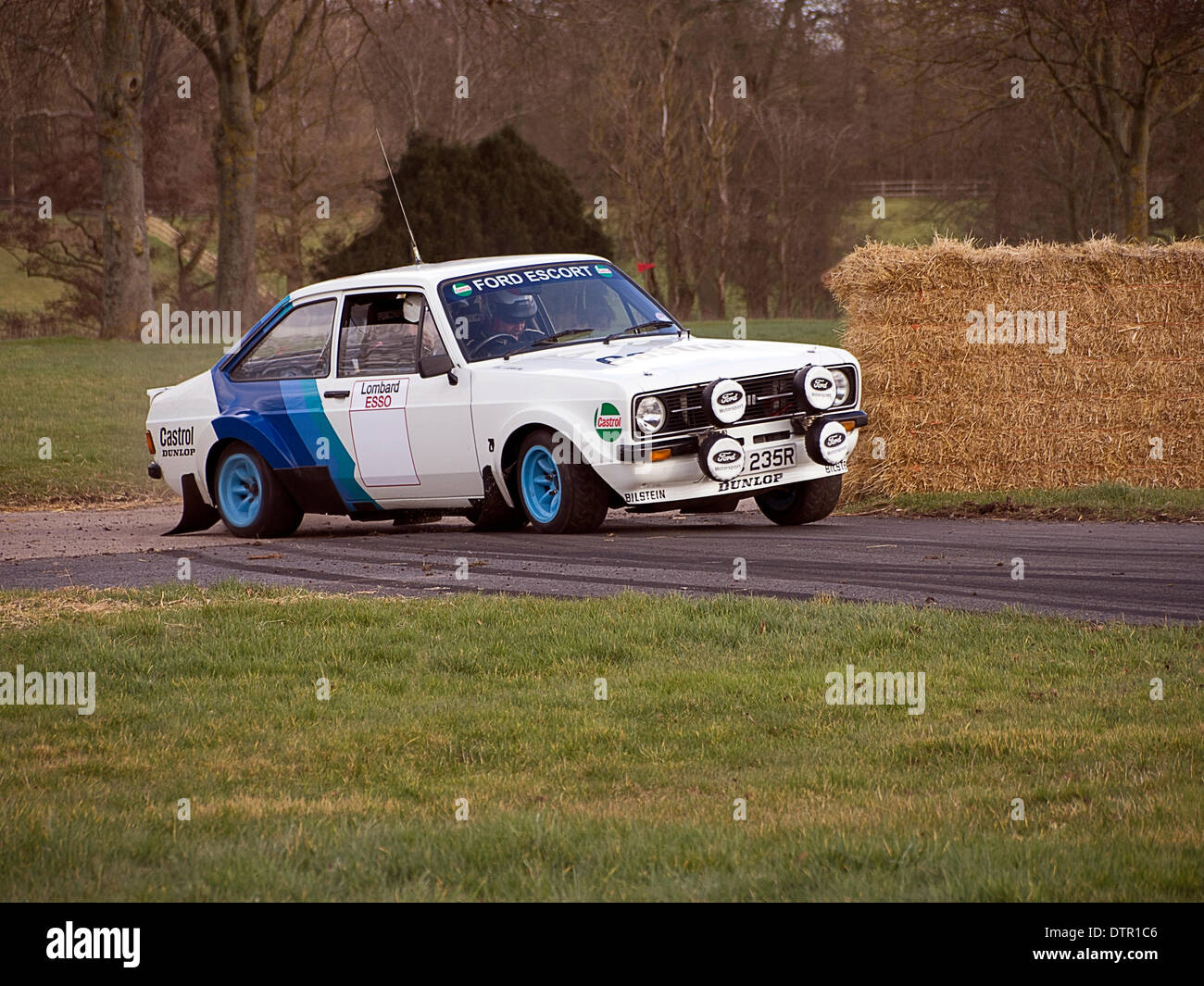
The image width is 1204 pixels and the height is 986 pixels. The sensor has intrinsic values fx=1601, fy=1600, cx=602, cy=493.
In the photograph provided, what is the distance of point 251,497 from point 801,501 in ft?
13.2

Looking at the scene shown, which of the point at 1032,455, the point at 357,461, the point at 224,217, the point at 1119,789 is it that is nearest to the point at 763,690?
the point at 1119,789

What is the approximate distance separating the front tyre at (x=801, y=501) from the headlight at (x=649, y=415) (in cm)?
161

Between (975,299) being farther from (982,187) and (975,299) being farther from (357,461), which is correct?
(982,187)

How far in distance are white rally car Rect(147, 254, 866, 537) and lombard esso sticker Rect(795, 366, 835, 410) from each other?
0.01 m

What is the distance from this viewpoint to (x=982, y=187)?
47.1m

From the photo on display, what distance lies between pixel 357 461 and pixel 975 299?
21.4 ft

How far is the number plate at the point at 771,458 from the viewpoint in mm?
9828

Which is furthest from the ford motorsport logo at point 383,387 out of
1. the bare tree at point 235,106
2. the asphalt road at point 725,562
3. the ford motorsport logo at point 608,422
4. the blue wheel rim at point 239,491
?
the bare tree at point 235,106

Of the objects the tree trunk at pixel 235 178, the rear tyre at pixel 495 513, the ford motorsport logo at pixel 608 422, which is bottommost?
the rear tyre at pixel 495 513

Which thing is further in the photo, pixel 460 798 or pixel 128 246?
pixel 128 246

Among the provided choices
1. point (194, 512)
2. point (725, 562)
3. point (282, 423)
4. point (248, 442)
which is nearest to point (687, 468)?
point (725, 562)

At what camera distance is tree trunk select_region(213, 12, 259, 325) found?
94.9 ft

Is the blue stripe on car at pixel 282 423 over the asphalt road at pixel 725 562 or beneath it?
over

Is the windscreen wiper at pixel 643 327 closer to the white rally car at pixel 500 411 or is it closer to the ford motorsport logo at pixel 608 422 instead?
the white rally car at pixel 500 411
